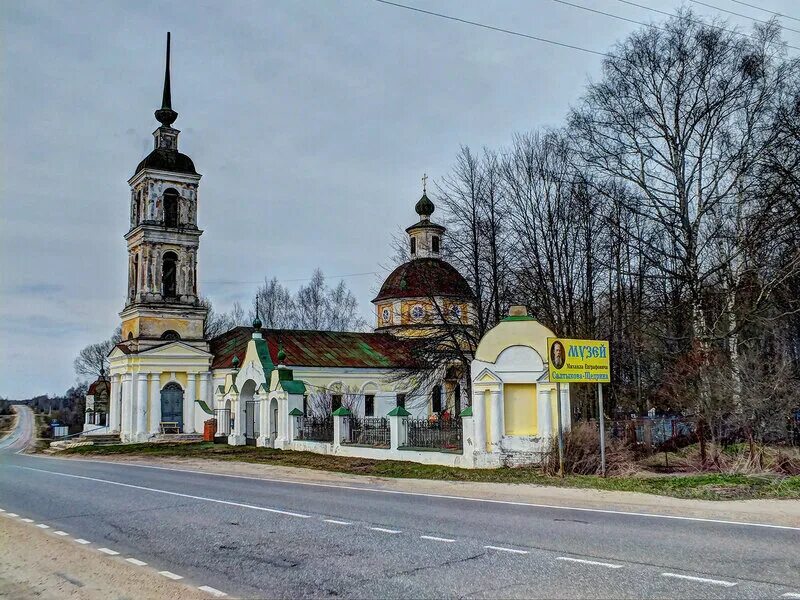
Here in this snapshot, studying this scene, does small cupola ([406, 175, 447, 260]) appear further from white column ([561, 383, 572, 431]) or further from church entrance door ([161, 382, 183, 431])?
white column ([561, 383, 572, 431])

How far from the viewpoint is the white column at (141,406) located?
4147cm

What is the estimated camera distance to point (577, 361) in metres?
17.9

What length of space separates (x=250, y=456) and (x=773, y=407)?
17022mm

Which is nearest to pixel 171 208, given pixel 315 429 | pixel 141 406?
pixel 141 406

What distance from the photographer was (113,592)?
7.18 m

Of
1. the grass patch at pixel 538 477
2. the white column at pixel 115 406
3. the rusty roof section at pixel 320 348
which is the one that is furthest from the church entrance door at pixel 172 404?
the grass patch at pixel 538 477

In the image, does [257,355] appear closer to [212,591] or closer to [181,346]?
[181,346]

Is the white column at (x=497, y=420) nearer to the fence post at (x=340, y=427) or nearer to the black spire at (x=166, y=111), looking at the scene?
the fence post at (x=340, y=427)

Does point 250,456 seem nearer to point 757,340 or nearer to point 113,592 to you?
point 757,340

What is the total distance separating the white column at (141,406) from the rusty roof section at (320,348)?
159 inches

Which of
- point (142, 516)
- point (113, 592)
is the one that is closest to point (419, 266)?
point (142, 516)

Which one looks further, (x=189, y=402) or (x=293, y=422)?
(x=189, y=402)

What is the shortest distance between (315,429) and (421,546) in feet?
63.3

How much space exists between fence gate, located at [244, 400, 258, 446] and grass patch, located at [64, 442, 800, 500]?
3333mm
